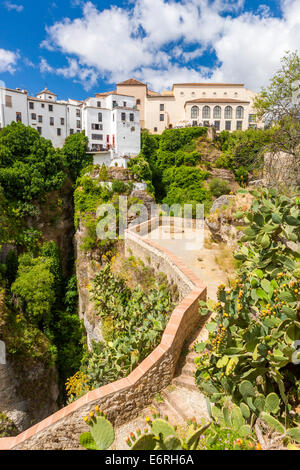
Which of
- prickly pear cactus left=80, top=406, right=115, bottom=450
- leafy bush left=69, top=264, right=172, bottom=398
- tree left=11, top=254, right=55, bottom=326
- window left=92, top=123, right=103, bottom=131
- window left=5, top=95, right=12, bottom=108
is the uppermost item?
window left=5, top=95, right=12, bottom=108

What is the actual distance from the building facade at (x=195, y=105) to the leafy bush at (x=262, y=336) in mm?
35983

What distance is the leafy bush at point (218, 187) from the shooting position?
90.1ft

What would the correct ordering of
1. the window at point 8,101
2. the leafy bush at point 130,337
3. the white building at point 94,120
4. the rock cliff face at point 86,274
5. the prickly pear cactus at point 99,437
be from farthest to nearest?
the white building at point 94,120, the window at point 8,101, the rock cliff face at point 86,274, the leafy bush at point 130,337, the prickly pear cactus at point 99,437

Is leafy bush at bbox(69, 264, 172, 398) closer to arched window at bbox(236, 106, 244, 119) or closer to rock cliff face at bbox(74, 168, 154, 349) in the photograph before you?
rock cliff face at bbox(74, 168, 154, 349)

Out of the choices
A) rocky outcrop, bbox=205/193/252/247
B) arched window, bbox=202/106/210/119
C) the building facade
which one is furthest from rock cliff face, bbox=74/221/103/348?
arched window, bbox=202/106/210/119

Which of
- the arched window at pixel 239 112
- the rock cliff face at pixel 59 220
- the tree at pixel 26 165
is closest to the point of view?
the tree at pixel 26 165

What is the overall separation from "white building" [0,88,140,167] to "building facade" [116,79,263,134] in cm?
762

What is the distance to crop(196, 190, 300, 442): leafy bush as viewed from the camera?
9.70 feet

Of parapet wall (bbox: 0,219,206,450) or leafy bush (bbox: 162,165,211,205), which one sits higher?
leafy bush (bbox: 162,165,211,205)

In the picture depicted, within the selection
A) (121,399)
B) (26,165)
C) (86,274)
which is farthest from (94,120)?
(121,399)

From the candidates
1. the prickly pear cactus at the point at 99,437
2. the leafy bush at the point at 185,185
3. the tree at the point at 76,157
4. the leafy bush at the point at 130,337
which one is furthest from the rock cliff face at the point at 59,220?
the prickly pear cactus at the point at 99,437

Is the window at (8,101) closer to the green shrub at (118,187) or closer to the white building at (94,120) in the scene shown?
the white building at (94,120)

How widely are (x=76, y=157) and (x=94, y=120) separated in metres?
5.88
